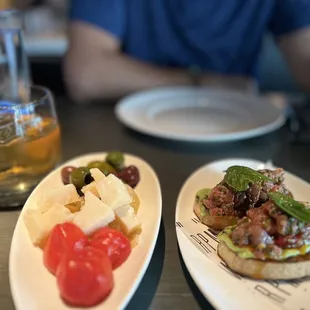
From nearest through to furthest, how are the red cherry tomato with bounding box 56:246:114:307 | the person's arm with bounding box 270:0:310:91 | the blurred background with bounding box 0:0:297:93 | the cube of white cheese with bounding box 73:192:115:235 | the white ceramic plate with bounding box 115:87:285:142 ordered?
the red cherry tomato with bounding box 56:246:114:307
the cube of white cheese with bounding box 73:192:115:235
the white ceramic plate with bounding box 115:87:285:142
the person's arm with bounding box 270:0:310:91
the blurred background with bounding box 0:0:297:93

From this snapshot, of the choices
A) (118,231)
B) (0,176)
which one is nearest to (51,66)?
(0,176)

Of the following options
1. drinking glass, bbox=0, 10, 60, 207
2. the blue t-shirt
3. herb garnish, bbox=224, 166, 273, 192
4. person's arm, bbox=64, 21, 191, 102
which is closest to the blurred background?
the blue t-shirt

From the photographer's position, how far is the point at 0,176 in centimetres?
93

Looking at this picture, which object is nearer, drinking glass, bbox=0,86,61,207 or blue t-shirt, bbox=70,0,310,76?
drinking glass, bbox=0,86,61,207

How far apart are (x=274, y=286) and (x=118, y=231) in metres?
0.26

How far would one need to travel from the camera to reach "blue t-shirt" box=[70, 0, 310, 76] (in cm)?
173

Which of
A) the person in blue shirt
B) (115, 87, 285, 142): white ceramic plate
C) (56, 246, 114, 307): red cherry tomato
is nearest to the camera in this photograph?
(56, 246, 114, 307): red cherry tomato

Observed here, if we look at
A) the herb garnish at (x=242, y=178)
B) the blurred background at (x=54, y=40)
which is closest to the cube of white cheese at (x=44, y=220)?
the herb garnish at (x=242, y=178)

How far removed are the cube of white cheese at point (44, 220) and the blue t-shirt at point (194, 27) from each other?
1163mm

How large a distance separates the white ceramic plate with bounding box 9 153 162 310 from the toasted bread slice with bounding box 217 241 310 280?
0.15 m

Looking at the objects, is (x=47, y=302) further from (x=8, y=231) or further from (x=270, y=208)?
(x=270, y=208)

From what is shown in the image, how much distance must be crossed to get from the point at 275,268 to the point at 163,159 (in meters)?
0.57

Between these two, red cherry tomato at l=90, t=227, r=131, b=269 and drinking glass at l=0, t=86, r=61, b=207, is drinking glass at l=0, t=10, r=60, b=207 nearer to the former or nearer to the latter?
drinking glass at l=0, t=86, r=61, b=207

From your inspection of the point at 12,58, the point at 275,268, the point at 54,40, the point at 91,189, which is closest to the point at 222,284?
the point at 275,268
